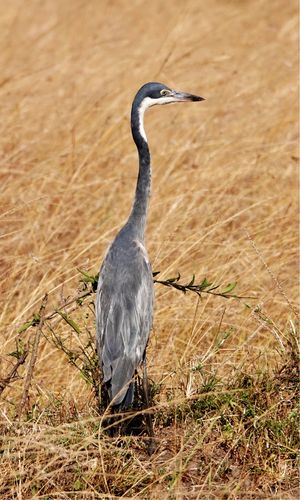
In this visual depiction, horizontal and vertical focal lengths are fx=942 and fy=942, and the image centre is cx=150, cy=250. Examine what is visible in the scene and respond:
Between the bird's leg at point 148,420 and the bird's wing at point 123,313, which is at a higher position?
the bird's wing at point 123,313

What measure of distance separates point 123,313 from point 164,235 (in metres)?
1.57

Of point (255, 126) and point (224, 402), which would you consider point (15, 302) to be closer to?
point (224, 402)

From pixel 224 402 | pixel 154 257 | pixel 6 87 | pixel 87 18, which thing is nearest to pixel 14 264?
pixel 154 257

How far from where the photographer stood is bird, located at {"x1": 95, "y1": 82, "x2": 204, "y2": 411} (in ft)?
12.0

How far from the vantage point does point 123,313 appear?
3.76 metres

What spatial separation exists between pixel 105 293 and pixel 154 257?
1.25 m

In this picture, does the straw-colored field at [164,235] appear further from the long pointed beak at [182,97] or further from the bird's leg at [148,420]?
the long pointed beak at [182,97]

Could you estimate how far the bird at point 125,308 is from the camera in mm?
3652

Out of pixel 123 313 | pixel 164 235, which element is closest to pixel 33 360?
pixel 123 313

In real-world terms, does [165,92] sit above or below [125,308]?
above

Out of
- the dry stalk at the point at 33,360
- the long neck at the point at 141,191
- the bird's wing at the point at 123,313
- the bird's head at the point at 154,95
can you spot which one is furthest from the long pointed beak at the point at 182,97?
the dry stalk at the point at 33,360

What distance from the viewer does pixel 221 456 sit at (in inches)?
144

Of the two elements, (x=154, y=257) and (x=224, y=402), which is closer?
(x=224, y=402)

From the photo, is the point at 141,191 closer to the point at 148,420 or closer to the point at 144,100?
the point at 144,100
